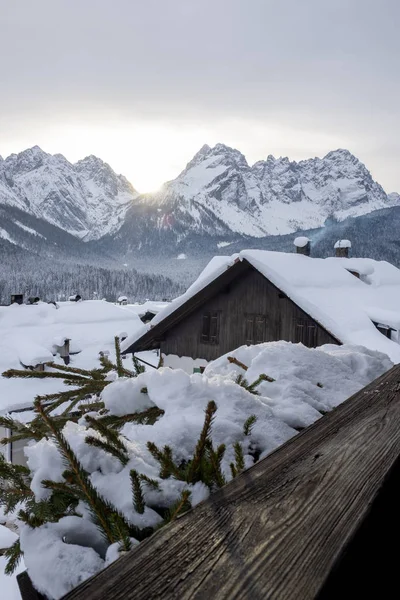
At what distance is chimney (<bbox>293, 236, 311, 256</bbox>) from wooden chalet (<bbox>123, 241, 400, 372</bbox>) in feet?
8.23

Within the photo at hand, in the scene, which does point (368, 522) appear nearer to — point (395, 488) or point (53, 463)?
point (395, 488)

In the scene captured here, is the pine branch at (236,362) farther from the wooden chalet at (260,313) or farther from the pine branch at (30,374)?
the wooden chalet at (260,313)

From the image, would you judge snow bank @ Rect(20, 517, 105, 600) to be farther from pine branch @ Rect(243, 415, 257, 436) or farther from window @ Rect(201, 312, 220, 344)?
window @ Rect(201, 312, 220, 344)

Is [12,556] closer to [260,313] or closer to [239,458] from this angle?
[239,458]

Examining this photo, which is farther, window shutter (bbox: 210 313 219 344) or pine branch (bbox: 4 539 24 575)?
window shutter (bbox: 210 313 219 344)

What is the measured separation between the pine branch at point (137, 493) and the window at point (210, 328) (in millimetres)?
13261

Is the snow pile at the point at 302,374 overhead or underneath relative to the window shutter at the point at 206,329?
overhead

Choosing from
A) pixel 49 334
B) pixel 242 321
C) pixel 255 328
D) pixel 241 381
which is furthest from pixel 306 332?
pixel 49 334

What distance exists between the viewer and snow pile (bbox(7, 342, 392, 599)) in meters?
1.25

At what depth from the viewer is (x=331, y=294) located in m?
14.9

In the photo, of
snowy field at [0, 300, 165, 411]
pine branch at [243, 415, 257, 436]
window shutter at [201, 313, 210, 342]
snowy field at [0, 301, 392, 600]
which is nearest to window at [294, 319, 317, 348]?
window shutter at [201, 313, 210, 342]

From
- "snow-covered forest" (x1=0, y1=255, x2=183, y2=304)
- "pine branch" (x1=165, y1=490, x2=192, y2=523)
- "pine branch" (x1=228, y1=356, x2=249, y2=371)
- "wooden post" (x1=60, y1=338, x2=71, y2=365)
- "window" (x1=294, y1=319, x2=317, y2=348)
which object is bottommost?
"wooden post" (x1=60, y1=338, x2=71, y2=365)

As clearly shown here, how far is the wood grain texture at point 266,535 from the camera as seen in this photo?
741 mm

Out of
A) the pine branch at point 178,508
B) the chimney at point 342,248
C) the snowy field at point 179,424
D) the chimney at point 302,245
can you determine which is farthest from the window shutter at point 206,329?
the pine branch at point 178,508
